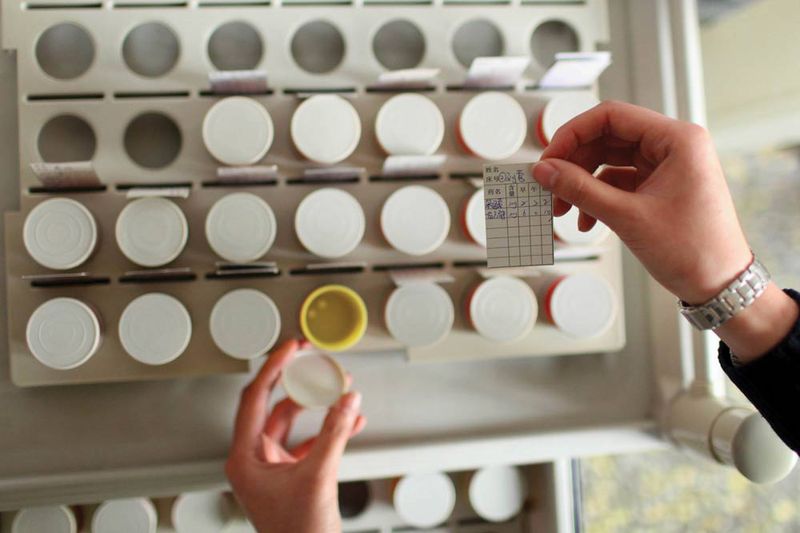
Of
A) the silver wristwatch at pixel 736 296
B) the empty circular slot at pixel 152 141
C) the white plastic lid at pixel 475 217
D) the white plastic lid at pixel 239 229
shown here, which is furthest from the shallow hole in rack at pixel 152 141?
the silver wristwatch at pixel 736 296

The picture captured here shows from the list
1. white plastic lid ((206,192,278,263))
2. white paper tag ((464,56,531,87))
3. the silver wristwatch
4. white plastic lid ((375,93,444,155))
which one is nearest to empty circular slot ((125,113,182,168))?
white plastic lid ((206,192,278,263))

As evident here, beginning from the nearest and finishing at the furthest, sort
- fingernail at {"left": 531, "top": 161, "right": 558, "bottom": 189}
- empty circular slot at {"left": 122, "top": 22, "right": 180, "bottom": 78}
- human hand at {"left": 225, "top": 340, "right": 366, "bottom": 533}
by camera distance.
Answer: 1. fingernail at {"left": 531, "top": 161, "right": 558, "bottom": 189}
2. human hand at {"left": 225, "top": 340, "right": 366, "bottom": 533}
3. empty circular slot at {"left": 122, "top": 22, "right": 180, "bottom": 78}

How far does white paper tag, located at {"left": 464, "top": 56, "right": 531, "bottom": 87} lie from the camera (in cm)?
68

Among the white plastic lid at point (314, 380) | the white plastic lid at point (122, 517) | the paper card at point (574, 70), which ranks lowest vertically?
the white plastic lid at point (122, 517)

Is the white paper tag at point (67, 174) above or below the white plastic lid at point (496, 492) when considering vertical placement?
above

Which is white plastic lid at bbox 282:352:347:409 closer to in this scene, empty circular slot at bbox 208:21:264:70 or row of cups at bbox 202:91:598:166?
row of cups at bbox 202:91:598:166

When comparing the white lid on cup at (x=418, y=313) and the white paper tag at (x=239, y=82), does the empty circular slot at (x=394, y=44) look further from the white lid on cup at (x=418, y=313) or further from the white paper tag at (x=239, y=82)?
the white lid on cup at (x=418, y=313)

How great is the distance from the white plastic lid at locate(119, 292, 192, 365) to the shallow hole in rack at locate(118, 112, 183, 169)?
163 millimetres

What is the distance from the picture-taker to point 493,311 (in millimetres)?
712

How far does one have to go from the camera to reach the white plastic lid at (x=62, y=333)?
66 centimetres

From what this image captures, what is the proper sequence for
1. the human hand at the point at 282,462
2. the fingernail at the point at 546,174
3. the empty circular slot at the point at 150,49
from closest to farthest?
the fingernail at the point at 546,174
the human hand at the point at 282,462
the empty circular slot at the point at 150,49

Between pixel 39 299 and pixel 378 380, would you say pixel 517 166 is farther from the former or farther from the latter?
pixel 39 299

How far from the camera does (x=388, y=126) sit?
703 mm

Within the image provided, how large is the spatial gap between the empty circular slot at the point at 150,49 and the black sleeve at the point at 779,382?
2.14 feet
